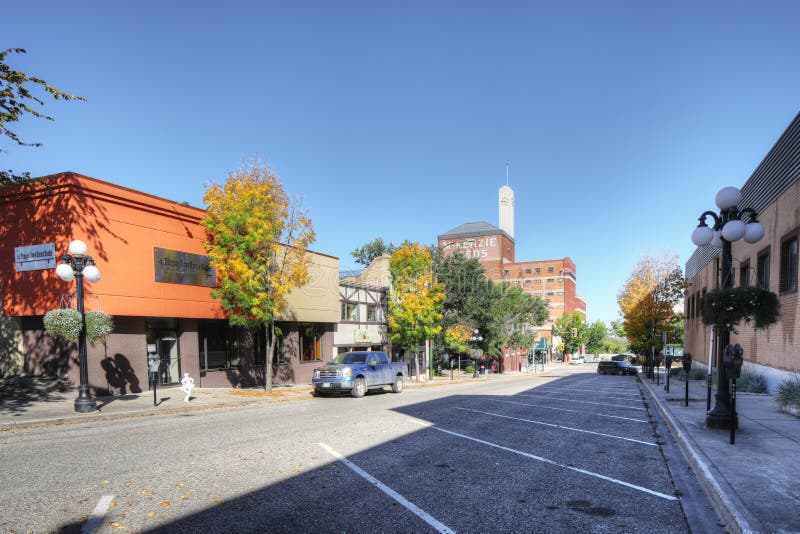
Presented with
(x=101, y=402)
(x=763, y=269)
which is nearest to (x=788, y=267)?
(x=763, y=269)

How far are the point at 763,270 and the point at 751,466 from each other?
53.7 feet

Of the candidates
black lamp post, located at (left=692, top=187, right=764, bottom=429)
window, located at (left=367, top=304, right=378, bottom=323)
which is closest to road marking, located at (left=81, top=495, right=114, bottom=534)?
black lamp post, located at (left=692, top=187, right=764, bottom=429)

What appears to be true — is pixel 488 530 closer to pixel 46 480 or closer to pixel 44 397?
pixel 46 480

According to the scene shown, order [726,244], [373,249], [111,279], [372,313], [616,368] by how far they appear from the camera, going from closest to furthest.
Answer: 1. [726,244]
2. [111,279]
3. [372,313]
4. [616,368]
5. [373,249]

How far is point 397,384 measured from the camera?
2119 centimetres

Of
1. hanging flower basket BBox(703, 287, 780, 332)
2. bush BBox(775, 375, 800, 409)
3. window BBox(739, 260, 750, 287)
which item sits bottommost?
bush BBox(775, 375, 800, 409)

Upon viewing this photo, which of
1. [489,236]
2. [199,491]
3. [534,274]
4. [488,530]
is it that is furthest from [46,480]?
[534,274]

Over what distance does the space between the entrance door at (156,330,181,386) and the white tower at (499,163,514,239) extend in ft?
314

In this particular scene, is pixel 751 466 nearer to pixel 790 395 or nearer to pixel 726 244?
pixel 726 244

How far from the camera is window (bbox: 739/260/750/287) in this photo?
69.0ft

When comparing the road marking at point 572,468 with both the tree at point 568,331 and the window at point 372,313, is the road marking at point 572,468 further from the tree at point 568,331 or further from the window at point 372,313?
the tree at point 568,331

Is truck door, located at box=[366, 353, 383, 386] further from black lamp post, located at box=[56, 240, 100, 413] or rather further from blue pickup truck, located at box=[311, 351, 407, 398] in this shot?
black lamp post, located at box=[56, 240, 100, 413]

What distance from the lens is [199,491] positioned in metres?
5.93

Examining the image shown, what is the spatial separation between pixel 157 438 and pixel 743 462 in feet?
32.3
